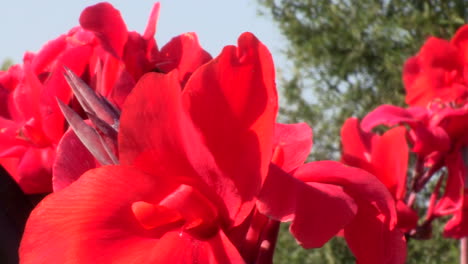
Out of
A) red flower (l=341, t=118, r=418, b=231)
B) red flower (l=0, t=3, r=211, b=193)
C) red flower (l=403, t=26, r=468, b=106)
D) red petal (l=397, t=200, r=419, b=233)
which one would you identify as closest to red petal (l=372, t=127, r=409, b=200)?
red flower (l=341, t=118, r=418, b=231)

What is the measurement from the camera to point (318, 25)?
5270mm

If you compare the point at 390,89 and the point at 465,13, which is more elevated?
the point at 465,13

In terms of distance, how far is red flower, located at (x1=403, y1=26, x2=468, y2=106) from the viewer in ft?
4.36

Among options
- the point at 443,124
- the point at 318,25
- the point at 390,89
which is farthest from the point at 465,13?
the point at 443,124

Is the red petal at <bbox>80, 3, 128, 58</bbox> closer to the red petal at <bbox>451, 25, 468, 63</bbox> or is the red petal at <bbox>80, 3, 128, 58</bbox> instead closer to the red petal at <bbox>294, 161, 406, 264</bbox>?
the red petal at <bbox>294, 161, 406, 264</bbox>

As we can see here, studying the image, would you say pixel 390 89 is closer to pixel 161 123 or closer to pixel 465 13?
pixel 465 13

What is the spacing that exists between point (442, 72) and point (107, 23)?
3.08 feet

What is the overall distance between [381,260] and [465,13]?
15.0 ft

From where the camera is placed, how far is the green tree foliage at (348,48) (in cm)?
479

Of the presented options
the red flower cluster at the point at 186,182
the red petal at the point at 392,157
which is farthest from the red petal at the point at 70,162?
the red petal at the point at 392,157

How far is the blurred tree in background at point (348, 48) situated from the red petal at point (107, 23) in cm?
422

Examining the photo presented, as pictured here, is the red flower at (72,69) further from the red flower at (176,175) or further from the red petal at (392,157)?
the red petal at (392,157)

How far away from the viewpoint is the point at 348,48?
16.7 ft

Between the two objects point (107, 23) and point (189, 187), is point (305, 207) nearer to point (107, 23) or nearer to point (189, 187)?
point (189, 187)
